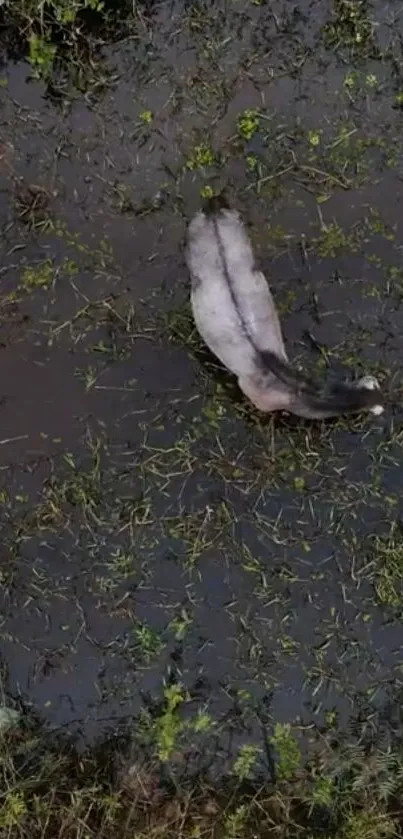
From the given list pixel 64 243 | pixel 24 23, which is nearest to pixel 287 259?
pixel 64 243

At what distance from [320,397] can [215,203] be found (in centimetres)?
116

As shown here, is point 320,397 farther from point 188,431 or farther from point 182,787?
point 182,787

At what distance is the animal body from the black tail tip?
10 cm

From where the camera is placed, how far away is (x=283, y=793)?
4.48 m

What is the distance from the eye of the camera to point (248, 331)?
4309 mm

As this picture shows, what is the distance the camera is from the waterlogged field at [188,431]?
4559 mm

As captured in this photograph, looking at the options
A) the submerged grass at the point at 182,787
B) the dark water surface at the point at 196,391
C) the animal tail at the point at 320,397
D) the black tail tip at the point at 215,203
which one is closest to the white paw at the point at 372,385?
the animal tail at the point at 320,397

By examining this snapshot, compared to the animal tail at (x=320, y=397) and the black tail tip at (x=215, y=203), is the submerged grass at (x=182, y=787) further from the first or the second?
the black tail tip at (x=215, y=203)

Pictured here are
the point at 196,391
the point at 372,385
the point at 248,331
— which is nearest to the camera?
the point at 248,331

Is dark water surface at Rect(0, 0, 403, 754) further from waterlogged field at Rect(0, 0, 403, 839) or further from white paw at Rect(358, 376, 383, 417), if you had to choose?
white paw at Rect(358, 376, 383, 417)

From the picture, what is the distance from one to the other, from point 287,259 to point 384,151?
77 cm

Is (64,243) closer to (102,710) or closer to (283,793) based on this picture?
(102,710)

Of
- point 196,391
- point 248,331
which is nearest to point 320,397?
point 248,331

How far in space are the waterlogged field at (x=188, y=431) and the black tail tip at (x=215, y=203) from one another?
0.06 metres
